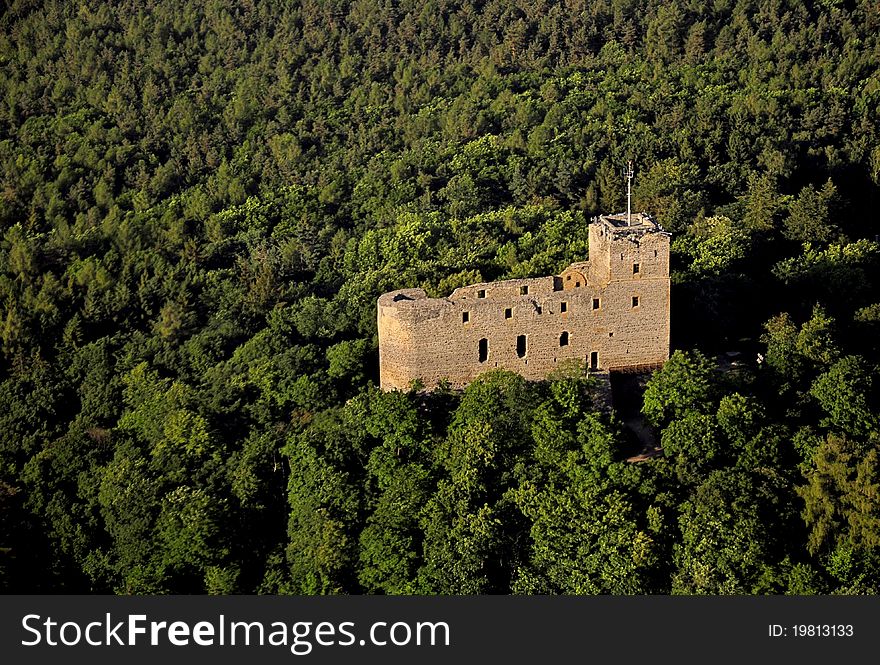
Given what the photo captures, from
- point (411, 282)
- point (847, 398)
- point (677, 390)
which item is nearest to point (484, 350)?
point (677, 390)

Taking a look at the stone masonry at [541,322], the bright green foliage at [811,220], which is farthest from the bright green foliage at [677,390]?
the bright green foliage at [811,220]

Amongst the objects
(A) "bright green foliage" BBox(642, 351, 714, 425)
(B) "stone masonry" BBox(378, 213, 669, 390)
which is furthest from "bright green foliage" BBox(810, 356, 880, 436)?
(B) "stone masonry" BBox(378, 213, 669, 390)

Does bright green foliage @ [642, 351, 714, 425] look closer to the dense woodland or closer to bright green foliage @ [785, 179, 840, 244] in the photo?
the dense woodland

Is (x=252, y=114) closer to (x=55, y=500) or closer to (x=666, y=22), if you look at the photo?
(x=666, y=22)

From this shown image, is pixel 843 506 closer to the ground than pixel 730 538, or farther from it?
farther from it

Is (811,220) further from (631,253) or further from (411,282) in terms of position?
(631,253)
